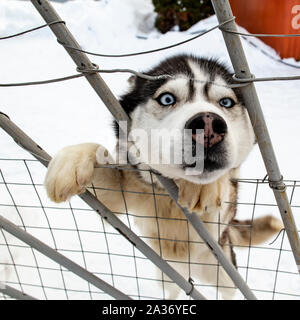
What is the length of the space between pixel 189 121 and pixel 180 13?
3.81m

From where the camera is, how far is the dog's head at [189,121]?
996mm

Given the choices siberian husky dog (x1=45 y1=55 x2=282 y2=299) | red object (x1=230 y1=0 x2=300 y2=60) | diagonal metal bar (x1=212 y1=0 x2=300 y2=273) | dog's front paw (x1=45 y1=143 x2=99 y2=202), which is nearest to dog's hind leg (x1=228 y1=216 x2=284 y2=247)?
siberian husky dog (x1=45 y1=55 x2=282 y2=299)

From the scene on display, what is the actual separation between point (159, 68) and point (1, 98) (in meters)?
2.18

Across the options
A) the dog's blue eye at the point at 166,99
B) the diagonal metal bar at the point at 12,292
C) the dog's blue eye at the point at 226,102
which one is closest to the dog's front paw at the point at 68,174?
the dog's blue eye at the point at 166,99

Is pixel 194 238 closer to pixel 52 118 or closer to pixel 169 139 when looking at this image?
pixel 169 139

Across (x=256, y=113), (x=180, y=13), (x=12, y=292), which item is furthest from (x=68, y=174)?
(x=180, y=13)

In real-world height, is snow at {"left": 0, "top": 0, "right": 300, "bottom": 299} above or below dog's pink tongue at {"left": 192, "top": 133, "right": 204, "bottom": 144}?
above

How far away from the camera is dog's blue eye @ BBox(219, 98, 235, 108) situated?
4.01ft

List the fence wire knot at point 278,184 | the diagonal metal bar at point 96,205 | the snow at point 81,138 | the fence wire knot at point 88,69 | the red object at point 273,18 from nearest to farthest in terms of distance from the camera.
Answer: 1. the fence wire knot at point 88,69
2. the fence wire knot at point 278,184
3. the diagonal metal bar at point 96,205
4. the snow at point 81,138
5. the red object at point 273,18

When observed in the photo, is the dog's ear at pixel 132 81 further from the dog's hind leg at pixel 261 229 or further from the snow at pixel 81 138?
the dog's hind leg at pixel 261 229

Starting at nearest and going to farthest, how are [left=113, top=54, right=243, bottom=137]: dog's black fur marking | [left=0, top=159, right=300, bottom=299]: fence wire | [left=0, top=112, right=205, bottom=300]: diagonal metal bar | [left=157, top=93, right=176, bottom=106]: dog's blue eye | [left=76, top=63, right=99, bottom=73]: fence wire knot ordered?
[left=76, top=63, right=99, bottom=73]: fence wire knot → [left=0, top=112, right=205, bottom=300]: diagonal metal bar → [left=157, top=93, right=176, bottom=106]: dog's blue eye → [left=113, top=54, right=243, bottom=137]: dog's black fur marking → [left=0, top=159, right=300, bottom=299]: fence wire

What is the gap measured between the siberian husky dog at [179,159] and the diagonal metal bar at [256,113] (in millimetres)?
54

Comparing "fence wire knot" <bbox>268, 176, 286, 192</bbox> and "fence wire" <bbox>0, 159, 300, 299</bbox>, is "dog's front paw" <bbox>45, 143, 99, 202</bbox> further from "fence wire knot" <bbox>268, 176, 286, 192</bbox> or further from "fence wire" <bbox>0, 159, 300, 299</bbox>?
"fence wire" <bbox>0, 159, 300, 299</bbox>
